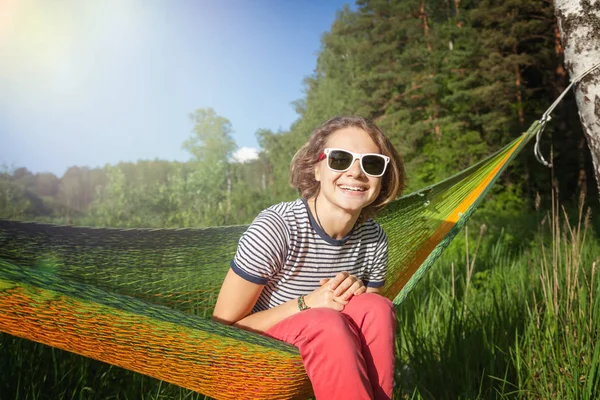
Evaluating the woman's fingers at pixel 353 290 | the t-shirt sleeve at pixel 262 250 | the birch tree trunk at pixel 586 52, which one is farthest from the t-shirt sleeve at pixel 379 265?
the birch tree trunk at pixel 586 52

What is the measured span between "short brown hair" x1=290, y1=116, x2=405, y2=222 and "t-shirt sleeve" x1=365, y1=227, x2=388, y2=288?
0.33ft

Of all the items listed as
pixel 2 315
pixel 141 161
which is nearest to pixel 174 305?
pixel 2 315

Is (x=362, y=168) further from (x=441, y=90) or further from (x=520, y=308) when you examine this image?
(x=441, y=90)

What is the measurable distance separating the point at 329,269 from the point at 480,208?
303 inches

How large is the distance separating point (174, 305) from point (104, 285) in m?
0.29

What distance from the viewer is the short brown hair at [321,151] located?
145cm

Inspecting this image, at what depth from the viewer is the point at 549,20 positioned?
28.8 ft

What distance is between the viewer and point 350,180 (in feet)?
4.51

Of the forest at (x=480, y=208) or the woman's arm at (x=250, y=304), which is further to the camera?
the forest at (x=480, y=208)

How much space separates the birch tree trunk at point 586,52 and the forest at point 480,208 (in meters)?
0.31

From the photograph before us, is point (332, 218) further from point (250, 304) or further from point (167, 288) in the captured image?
point (167, 288)

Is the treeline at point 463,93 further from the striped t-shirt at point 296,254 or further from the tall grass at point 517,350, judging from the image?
the striped t-shirt at point 296,254

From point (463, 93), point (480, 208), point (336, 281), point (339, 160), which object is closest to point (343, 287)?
point (336, 281)

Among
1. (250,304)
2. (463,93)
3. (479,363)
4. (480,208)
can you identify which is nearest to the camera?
(250,304)
